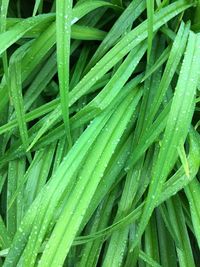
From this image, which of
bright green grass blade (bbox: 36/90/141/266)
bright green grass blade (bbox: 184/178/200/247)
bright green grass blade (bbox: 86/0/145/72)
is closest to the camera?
bright green grass blade (bbox: 36/90/141/266)

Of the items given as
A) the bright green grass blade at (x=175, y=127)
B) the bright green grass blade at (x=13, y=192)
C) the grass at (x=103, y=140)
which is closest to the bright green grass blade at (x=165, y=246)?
the grass at (x=103, y=140)

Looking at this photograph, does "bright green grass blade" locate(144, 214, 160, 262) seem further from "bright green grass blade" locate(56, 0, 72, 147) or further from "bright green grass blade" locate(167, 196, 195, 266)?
"bright green grass blade" locate(56, 0, 72, 147)

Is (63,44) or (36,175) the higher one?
(63,44)

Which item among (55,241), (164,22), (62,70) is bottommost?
(55,241)

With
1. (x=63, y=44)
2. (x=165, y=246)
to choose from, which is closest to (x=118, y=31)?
(x=63, y=44)

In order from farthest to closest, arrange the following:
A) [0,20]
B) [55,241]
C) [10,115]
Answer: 1. [10,115]
2. [0,20]
3. [55,241]

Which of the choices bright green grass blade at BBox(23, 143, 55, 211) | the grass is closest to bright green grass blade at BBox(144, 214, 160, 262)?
the grass

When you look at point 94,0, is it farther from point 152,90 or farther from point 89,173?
point 89,173

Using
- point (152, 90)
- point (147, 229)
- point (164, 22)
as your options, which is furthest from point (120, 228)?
point (164, 22)

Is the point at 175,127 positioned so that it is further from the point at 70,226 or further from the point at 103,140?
the point at 70,226
